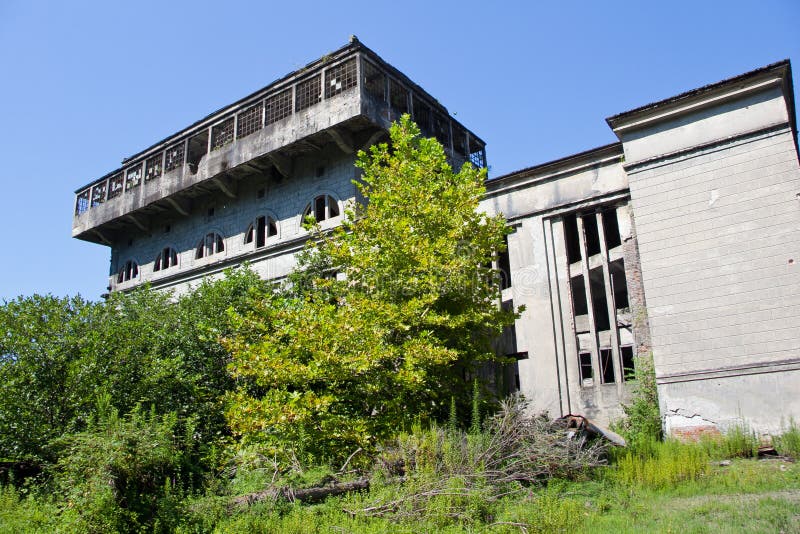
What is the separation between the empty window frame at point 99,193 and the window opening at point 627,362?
2740 cm

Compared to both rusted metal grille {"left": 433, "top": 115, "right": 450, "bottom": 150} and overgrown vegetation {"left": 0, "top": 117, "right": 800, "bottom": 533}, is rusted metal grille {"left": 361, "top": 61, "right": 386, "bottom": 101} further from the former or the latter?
overgrown vegetation {"left": 0, "top": 117, "right": 800, "bottom": 533}

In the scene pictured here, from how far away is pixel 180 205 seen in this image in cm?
3044

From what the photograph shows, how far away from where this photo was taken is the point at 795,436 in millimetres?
12578

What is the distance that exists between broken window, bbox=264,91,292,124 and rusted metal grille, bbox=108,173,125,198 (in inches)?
416

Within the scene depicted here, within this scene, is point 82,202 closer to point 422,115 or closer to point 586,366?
point 422,115

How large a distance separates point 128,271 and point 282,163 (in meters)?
12.5

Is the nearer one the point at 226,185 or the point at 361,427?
the point at 361,427

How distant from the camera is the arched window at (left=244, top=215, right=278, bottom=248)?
27.3 meters

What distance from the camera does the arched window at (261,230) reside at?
27297 mm

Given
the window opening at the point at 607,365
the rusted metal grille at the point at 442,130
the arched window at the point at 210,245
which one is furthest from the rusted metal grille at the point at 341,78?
the window opening at the point at 607,365

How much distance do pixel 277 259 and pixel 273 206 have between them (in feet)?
10.4

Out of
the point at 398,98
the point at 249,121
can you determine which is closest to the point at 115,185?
the point at 249,121

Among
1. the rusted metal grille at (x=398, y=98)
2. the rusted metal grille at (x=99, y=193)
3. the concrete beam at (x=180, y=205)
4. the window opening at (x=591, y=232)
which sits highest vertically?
the rusted metal grille at (x=398, y=98)

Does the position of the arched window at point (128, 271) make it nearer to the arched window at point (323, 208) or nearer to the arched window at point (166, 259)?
the arched window at point (166, 259)
